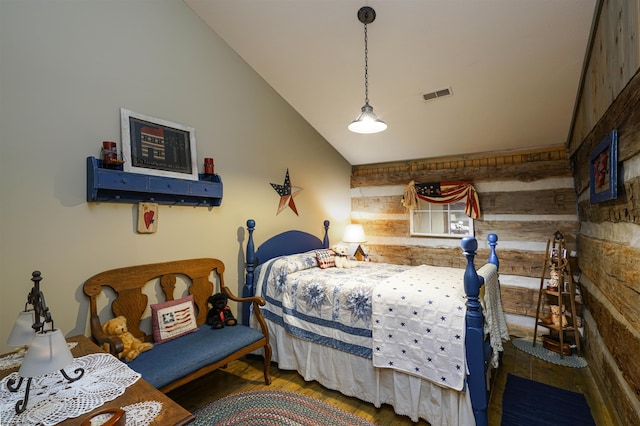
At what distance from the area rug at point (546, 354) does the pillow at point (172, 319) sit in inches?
127

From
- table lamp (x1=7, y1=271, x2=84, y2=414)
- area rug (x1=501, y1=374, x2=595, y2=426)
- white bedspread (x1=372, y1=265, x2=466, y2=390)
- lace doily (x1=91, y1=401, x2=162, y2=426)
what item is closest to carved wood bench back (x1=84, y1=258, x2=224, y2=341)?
table lamp (x1=7, y1=271, x2=84, y2=414)

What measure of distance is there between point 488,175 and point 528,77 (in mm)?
1410

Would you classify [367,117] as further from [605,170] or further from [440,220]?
[440,220]

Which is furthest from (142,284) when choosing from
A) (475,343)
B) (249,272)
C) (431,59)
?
(431,59)

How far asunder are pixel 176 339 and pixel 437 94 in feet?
10.1

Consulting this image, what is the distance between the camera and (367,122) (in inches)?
88.0

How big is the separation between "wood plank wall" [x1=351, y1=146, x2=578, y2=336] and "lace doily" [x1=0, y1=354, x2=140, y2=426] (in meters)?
3.64

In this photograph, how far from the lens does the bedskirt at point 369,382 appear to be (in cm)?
194

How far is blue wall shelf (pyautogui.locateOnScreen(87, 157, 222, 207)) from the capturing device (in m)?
1.98

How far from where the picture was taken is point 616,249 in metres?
1.79

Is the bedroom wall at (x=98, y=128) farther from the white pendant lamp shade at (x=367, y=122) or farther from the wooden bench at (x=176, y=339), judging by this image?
the white pendant lamp shade at (x=367, y=122)

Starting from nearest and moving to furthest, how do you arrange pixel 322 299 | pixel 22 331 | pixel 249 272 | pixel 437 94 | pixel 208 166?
1. pixel 22 331
2. pixel 322 299
3. pixel 208 166
4. pixel 437 94
5. pixel 249 272

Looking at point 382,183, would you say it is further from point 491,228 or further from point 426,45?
point 426,45

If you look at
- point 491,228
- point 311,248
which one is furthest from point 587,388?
point 311,248
